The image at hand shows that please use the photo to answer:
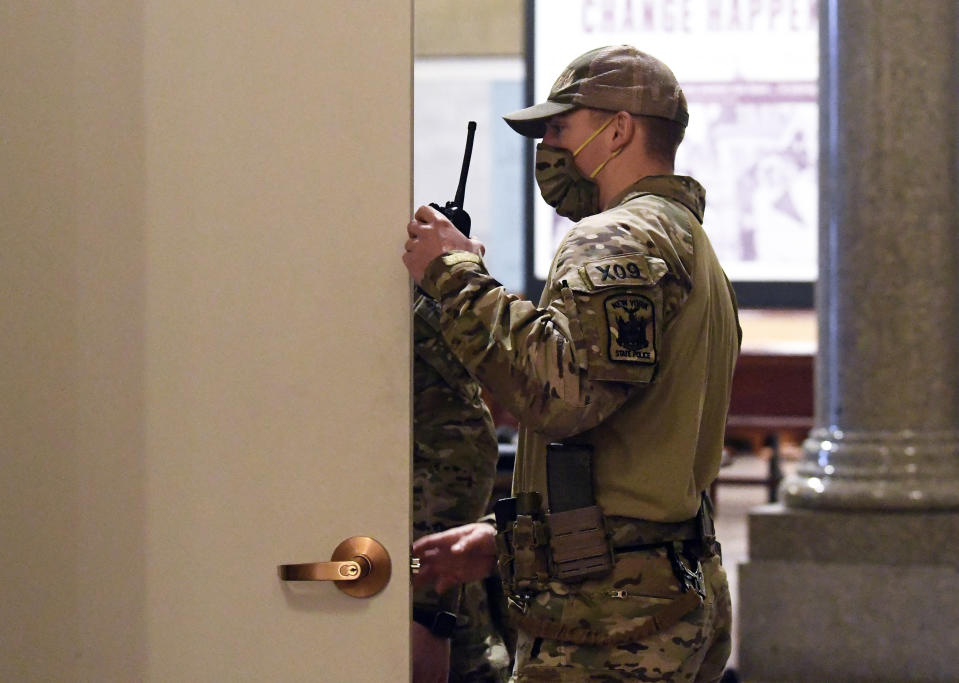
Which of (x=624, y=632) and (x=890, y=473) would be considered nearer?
(x=624, y=632)

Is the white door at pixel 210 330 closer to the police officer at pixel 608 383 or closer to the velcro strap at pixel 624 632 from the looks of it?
the police officer at pixel 608 383

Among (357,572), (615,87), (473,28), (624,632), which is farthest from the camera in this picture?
(473,28)

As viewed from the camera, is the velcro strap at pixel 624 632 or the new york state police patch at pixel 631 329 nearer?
the new york state police patch at pixel 631 329

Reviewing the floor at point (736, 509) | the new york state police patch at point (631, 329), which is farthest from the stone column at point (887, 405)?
the new york state police patch at point (631, 329)

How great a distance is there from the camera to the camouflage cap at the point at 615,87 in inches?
69.6

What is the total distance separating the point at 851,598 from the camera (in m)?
3.77

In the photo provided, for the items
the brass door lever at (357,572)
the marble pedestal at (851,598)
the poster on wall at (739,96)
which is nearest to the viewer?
the brass door lever at (357,572)

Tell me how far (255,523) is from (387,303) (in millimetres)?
310

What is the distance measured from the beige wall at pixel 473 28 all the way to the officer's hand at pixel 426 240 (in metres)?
9.33

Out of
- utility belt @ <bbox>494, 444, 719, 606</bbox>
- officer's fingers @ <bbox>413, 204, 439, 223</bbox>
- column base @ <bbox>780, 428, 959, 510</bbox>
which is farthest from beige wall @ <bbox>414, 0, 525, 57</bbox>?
officer's fingers @ <bbox>413, 204, 439, 223</bbox>

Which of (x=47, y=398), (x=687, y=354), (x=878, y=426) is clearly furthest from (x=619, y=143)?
(x=878, y=426)

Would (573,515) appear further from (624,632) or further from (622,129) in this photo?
(622,129)

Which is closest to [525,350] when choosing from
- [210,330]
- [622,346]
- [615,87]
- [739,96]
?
[622,346]

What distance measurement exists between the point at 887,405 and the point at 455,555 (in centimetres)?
235
